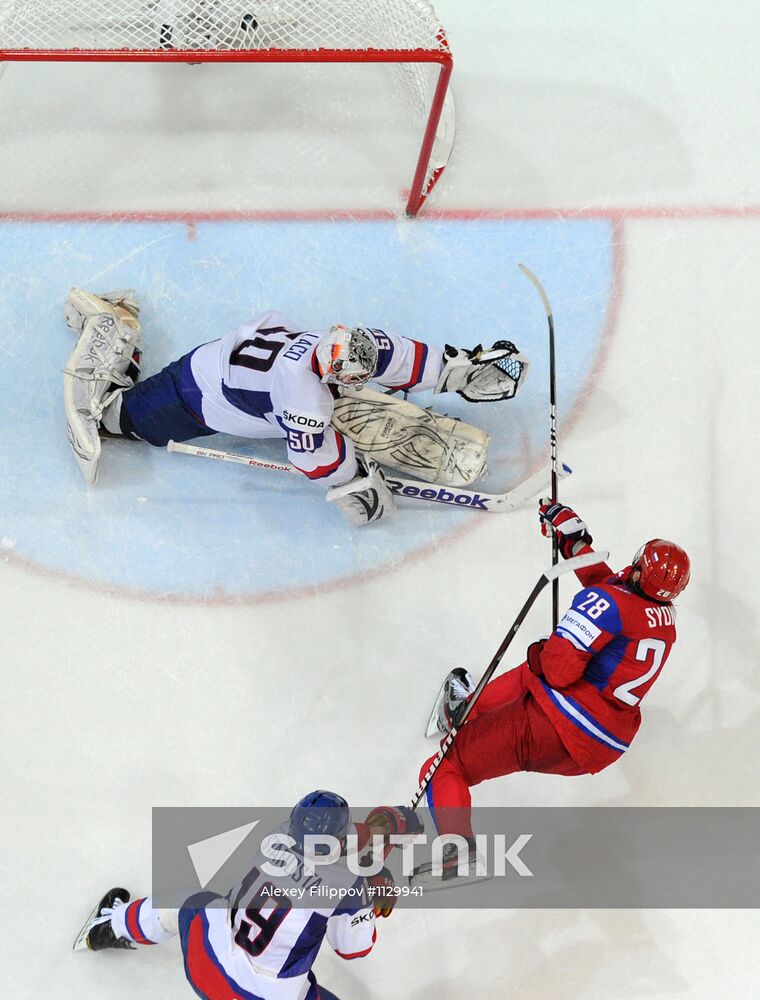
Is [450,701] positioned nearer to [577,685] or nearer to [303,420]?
[577,685]

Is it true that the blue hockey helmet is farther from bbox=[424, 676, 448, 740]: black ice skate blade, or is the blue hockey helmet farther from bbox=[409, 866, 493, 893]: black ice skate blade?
bbox=[424, 676, 448, 740]: black ice skate blade

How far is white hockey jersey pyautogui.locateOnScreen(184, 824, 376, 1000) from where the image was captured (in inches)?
131

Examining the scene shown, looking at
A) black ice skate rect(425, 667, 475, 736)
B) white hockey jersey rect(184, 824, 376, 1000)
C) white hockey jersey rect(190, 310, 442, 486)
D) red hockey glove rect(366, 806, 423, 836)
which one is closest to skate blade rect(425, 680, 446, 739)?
black ice skate rect(425, 667, 475, 736)

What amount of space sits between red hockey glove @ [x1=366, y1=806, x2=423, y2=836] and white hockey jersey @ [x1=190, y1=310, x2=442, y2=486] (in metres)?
1.25

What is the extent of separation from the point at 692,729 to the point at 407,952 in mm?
1441

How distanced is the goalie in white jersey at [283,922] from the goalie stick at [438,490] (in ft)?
4.60

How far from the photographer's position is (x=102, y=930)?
3984 millimetres

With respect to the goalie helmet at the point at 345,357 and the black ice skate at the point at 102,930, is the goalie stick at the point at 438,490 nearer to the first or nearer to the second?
A: the goalie helmet at the point at 345,357

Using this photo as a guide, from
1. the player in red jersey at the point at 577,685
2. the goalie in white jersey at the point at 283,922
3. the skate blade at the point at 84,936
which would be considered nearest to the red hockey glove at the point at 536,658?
the player in red jersey at the point at 577,685

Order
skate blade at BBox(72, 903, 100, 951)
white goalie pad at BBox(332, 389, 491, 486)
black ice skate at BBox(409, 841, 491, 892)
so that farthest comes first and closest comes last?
white goalie pad at BBox(332, 389, 491, 486)
skate blade at BBox(72, 903, 100, 951)
black ice skate at BBox(409, 841, 491, 892)

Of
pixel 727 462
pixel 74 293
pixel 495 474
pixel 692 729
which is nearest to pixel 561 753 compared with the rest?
pixel 692 729

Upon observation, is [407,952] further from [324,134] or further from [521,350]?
[324,134]

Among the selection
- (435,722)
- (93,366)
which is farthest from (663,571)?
(93,366)

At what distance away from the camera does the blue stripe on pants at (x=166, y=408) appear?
423 cm
